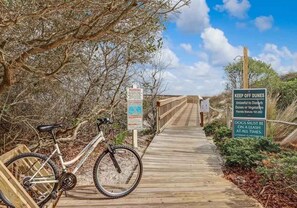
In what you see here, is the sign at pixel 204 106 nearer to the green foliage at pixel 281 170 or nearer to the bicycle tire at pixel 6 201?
the green foliage at pixel 281 170

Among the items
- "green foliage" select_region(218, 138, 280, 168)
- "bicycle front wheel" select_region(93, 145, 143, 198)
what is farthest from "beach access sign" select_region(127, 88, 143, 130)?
"bicycle front wheel" select_region(93, 145, 143, 198)

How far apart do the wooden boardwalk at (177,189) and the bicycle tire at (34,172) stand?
0.24 m

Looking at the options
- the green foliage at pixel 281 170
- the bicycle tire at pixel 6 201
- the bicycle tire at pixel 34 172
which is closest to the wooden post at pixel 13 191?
the bicycle tire at pixel 6 201

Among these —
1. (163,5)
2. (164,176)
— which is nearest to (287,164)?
(164,176)

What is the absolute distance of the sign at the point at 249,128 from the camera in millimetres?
7269

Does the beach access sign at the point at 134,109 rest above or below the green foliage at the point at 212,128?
above

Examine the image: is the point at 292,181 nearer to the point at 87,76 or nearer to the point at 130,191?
the point at 130,191

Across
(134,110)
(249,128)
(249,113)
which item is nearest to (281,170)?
(249,128)

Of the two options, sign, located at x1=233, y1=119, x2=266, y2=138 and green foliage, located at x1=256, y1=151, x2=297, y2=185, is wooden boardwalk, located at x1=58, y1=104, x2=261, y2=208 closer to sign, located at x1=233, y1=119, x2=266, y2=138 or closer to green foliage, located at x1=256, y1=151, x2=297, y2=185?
green foliage, located at x1=256, y1=151, x2=297, y2=185

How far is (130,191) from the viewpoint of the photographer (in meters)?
4.30

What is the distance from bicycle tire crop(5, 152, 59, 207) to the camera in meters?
3.69

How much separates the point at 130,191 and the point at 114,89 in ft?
12.8

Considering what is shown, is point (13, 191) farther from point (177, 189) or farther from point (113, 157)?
point (177, 189)

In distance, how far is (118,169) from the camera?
4414 millimetres
